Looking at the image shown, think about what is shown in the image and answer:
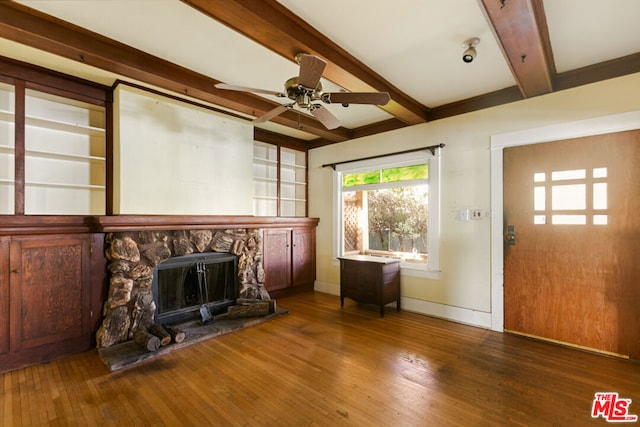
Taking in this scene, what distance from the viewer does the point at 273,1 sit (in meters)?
1.96

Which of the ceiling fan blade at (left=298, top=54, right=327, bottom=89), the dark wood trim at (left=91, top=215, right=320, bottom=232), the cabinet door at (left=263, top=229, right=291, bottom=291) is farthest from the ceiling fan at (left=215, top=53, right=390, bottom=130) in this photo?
the cabinet door at (left=263, top=229, right=291, bottom=291)

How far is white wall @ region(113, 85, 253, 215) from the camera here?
309cm

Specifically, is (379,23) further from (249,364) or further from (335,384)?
(249,364)

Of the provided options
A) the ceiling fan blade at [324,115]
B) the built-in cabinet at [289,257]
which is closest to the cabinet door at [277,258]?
the built-in cabinet at [289,257]

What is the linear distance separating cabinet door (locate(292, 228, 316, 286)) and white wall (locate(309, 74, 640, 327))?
1793mm

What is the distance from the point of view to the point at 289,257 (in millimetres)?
4984

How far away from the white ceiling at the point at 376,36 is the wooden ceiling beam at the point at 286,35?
2.6 inches

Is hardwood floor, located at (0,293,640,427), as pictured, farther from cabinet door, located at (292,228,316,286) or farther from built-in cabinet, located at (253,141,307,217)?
built-in cabinet, located at (253,141,307,217)

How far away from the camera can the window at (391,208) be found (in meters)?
3.98

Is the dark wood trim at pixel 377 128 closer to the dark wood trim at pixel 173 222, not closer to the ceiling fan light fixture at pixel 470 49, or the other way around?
the ceiling fan light fixture at pixel 470 49

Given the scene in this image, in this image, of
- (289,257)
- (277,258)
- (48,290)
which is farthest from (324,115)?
(48,290)

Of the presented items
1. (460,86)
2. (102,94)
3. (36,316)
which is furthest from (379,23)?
(36,316)

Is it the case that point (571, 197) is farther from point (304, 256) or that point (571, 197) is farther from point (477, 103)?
point (304, 256)

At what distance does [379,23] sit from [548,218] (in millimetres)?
2646
